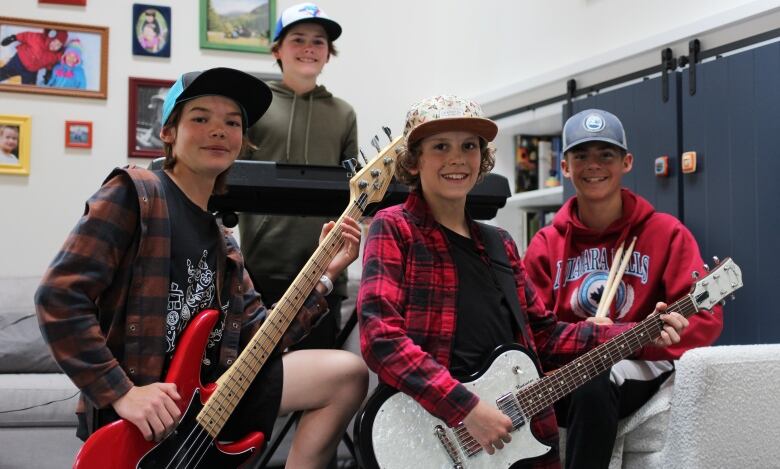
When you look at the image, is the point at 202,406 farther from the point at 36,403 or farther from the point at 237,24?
the point at 237,24

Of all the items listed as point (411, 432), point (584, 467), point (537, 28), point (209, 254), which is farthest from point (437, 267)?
point (537, 28)

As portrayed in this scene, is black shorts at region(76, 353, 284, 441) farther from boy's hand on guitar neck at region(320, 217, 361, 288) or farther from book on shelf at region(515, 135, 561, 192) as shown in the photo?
book on shelf at region(515, 135, 561, 192)

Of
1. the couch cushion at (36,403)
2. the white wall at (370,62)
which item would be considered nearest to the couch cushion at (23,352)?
the couch cushion at (36,403)

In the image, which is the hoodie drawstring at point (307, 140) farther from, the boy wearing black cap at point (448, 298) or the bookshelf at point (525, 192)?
the bookshelf at point (525, 192)

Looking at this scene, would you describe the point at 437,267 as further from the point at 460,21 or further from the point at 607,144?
the point at 460,21

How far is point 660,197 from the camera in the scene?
2809mm

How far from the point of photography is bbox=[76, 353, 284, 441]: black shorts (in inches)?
62.0

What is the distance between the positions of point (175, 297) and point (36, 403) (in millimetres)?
1751

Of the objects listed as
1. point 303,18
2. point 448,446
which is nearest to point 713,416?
point 448,446

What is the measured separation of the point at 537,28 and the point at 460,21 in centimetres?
66

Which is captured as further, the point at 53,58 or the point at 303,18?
the point at 53,58

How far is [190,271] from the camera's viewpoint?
1513 mm

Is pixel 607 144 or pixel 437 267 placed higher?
pixel 607 144

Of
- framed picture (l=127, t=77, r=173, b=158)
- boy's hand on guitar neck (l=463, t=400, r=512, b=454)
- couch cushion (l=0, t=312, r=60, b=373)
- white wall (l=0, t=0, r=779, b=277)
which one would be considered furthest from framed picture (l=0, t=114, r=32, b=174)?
boy's hand on guitar neck (l=463, t=400, r=512, b=454)
